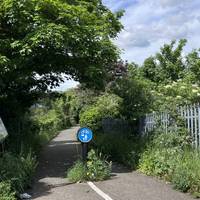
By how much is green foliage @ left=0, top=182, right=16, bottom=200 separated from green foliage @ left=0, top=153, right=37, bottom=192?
1.80ft

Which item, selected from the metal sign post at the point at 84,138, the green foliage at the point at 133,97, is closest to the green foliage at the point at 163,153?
the metal sign post at the point at 84,138

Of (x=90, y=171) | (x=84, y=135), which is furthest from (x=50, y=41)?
(x=90, y=171)

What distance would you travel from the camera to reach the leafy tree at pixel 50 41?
14273mm

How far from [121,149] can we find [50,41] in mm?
5119

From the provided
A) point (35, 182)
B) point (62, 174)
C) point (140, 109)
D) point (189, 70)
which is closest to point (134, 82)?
point (140, 109)

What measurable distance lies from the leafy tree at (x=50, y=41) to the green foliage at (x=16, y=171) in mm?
3122

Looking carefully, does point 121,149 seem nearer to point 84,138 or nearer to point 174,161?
point 84,138

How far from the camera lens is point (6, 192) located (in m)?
10.2

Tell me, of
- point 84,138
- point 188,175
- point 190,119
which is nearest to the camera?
point 188,175

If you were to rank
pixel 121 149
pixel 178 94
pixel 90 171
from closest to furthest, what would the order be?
1. pixel 90 171
2. pixel 121 149
3. pixel 178 94

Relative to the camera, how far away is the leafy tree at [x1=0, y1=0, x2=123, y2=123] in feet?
46.8

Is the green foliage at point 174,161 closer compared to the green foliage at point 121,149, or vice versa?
the green foliage at point 174,161

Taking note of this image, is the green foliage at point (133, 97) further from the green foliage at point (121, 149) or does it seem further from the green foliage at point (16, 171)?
the green foliage at point (16, 171)

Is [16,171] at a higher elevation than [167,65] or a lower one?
lower
